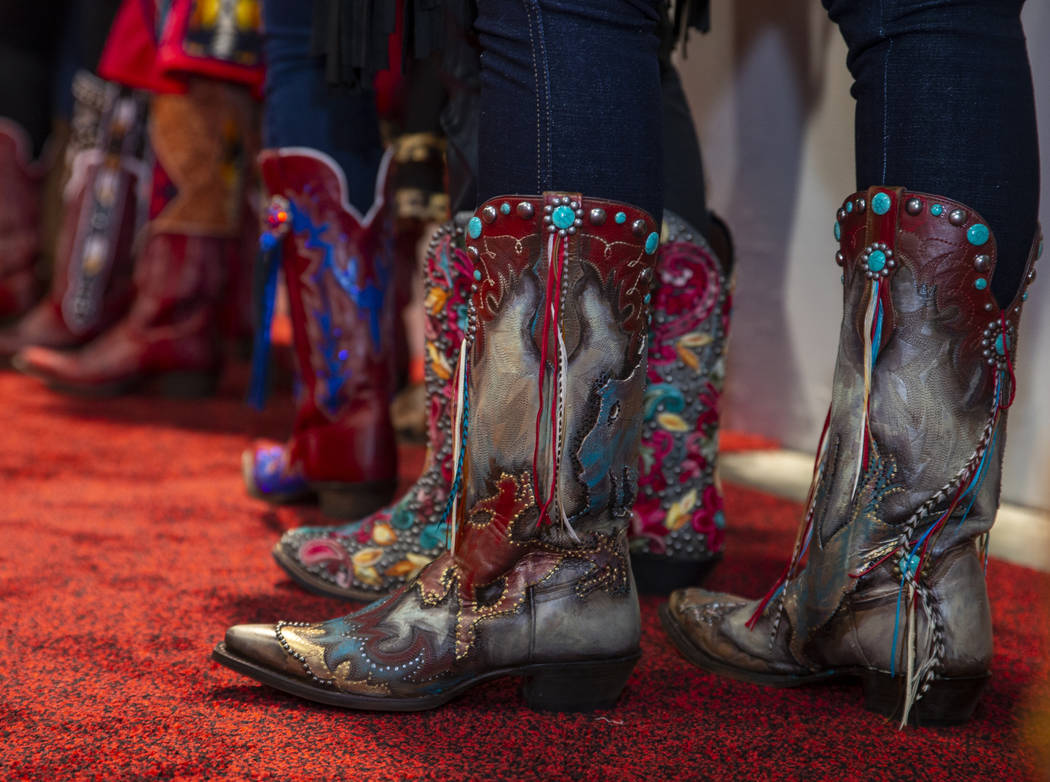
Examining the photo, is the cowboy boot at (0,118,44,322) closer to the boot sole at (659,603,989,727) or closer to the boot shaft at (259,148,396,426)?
the boot shaft at (259,148,396,426)

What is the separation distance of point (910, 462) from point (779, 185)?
117 cm

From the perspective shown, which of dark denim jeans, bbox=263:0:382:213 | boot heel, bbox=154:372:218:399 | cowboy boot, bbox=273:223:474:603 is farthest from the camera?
boot heel, bbox=154:372:218:399

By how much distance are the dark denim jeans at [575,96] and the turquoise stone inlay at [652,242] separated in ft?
0.07

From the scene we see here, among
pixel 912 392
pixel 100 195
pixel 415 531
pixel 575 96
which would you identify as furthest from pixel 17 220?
pixel 912 392

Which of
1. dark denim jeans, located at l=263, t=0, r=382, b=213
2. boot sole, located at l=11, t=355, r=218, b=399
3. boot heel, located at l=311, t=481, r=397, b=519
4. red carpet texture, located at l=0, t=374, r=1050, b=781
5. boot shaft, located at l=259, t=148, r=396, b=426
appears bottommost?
red carpet texture, located at l=0, t=374, r=1050, b=781

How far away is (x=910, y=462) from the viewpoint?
29.5 inches

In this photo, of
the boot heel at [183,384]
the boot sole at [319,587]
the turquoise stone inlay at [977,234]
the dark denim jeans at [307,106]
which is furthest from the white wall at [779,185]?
the boot heel at [183,384]

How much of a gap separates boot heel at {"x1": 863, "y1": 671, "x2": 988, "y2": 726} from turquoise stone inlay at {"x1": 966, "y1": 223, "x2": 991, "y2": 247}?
0.33m

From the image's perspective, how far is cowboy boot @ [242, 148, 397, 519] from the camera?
4.06ft

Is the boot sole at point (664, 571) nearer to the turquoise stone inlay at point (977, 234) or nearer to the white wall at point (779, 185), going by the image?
the turquoise stone inlay at point (977, 234)

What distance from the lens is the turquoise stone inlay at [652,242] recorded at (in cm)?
75

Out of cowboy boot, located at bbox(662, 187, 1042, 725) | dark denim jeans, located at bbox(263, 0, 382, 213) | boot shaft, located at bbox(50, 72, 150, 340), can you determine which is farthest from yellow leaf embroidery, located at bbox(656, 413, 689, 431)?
boot shaft, located at bbox(50, 72, 150, 340)

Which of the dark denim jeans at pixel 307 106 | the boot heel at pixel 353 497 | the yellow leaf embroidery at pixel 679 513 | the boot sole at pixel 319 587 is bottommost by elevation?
the boot sole at pixel 319 587

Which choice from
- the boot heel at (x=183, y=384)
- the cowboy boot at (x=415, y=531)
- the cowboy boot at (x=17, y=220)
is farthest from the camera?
the cowboy boot at (x=17, y=220)
